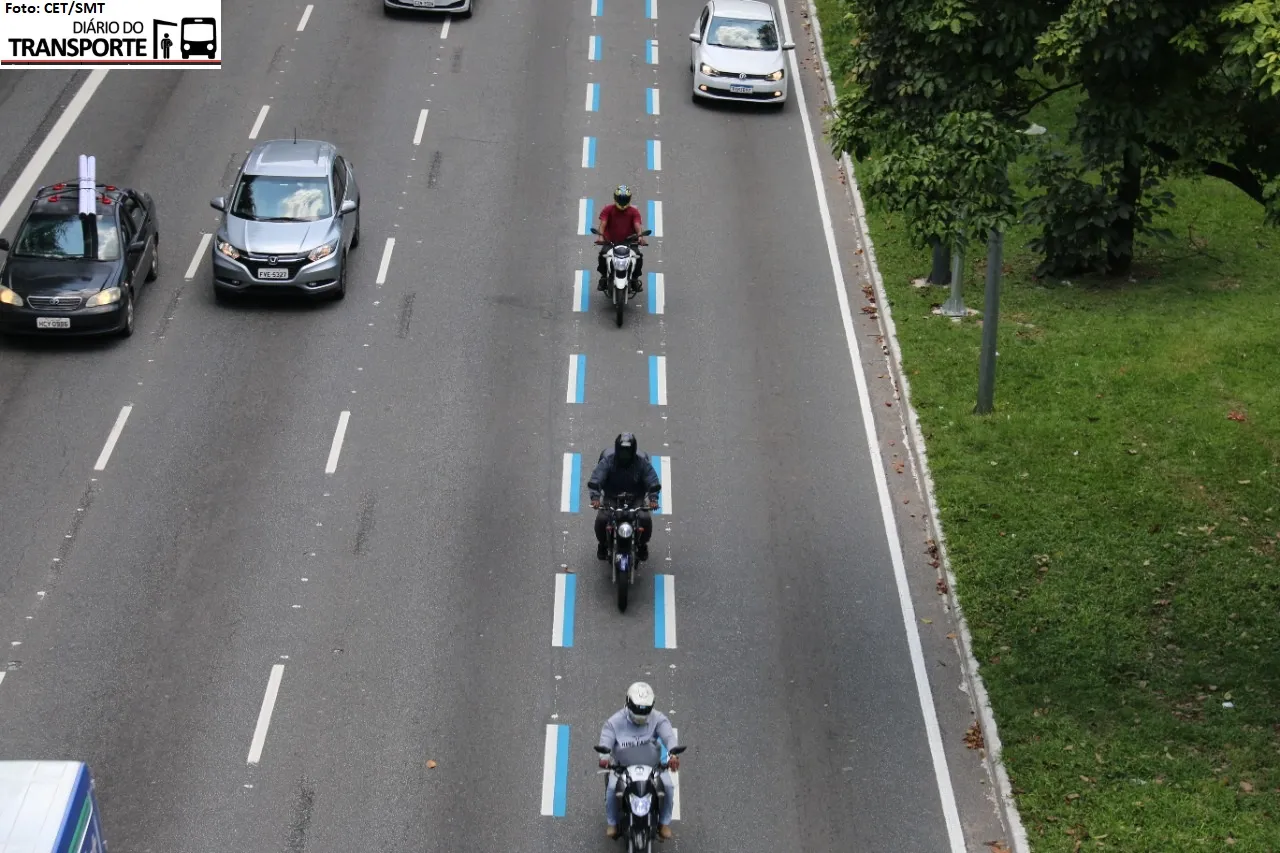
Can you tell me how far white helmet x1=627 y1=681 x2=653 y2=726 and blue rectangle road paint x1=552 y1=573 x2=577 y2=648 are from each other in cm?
420

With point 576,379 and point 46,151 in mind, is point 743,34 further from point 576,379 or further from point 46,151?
point 576,379

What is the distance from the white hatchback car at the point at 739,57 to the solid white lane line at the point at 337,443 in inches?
588

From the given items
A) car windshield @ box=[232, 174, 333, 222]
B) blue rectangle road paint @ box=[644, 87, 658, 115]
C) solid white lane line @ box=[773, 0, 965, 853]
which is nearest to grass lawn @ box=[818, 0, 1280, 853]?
solid white lane line @ box=[773, 0, 965, 853]

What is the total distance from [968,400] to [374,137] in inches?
558

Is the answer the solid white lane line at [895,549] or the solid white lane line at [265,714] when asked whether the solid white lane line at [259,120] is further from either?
the solid white lane line at [265,714]

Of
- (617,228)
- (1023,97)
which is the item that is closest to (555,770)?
(1023,97)

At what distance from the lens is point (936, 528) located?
20984 millimetres

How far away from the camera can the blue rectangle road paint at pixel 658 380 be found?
79.6 ft

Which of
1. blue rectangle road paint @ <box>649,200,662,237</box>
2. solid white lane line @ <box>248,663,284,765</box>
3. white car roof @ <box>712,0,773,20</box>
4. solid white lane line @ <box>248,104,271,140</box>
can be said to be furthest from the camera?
white car roof @ <box>712,0,773,20</box>

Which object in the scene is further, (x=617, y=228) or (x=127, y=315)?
(x=617, y=228)

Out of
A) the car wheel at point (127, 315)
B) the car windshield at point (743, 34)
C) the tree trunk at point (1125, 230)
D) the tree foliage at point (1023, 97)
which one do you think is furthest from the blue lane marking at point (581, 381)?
the car windshield at point (743, 34)

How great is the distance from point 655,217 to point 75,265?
9.90 meters

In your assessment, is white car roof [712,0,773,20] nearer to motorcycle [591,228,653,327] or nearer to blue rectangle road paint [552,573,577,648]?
motorcycle [591,228,653,327]

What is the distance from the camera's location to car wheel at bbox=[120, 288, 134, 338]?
2533 centimetres
